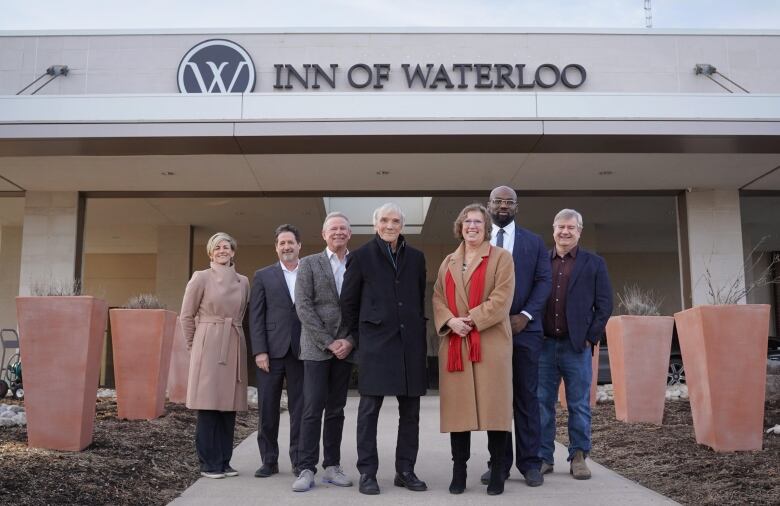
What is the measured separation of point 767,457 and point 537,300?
2.02 m

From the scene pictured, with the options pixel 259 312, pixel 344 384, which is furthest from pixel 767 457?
pixel 259 312

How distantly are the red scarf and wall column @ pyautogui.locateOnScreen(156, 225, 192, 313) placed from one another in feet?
48.7

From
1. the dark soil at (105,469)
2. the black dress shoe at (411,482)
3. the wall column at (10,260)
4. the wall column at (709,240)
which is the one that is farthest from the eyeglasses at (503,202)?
the wall column at (10,260)

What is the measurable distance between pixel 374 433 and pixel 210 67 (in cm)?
970

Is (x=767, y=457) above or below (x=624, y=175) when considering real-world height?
below

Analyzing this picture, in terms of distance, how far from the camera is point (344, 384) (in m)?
5.25

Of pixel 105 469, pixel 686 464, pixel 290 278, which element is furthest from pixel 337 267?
pixel 686 464

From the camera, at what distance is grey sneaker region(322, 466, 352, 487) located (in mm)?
5050

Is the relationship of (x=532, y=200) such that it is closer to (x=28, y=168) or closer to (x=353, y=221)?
(x=353, y=221)

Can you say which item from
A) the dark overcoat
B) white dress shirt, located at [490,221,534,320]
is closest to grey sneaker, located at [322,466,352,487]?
the dark overcoat

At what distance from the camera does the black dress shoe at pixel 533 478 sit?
5000 millimetres

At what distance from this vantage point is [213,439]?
5496mm

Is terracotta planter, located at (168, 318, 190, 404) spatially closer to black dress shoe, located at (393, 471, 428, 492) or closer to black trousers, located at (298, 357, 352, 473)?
black trousers, located at (298, 357, 352, 473)

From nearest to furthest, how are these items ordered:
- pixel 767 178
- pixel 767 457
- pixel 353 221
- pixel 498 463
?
pixel 498 463 < pixel 767 457 < pixel 767 178 < pixel 353 221
